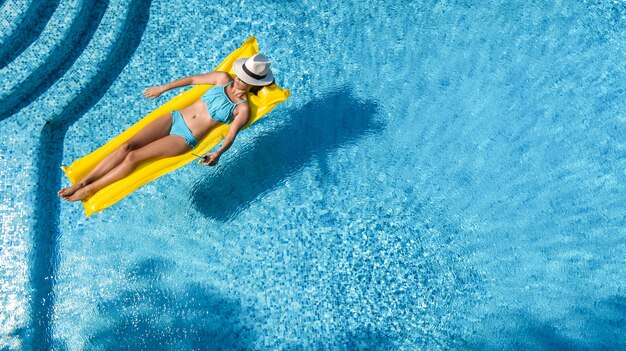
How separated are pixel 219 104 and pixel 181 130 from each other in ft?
1.09

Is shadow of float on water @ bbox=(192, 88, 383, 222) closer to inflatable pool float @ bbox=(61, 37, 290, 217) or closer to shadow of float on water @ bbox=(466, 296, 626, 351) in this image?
inflatable pool float @ bbox=(61, 37, 290, 217)

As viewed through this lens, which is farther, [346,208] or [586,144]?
[586,144]

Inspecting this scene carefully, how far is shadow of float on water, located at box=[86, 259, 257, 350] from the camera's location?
427 centimetres

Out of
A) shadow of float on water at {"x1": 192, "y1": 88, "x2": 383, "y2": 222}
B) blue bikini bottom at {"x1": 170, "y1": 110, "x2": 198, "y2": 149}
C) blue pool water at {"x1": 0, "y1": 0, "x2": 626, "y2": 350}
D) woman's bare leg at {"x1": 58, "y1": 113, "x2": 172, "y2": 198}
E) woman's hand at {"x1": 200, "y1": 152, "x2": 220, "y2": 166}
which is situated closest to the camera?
woman's hand at {"x1": 200, "y1": 152, "x2": 220, "y2": 166}

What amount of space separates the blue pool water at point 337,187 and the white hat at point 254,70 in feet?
2.81

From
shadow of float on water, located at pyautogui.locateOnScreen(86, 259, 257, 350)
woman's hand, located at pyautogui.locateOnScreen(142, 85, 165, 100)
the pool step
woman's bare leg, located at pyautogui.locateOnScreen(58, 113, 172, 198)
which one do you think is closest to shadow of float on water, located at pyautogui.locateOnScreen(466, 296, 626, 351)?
shadow of float on water, located at pyautogui.locateOnScreen(86, 259, 257, 350)

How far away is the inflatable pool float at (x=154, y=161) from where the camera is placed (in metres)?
4.07

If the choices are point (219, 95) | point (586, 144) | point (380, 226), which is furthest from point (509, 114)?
point (219, 95)

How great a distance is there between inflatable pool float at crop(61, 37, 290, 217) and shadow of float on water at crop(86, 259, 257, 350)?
0.64 m

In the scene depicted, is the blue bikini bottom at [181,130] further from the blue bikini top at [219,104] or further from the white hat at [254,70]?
the white hat at [254,70]

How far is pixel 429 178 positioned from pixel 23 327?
308 centimetres

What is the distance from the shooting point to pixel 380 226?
463cm

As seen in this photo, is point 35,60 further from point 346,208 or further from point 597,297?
point 597,297

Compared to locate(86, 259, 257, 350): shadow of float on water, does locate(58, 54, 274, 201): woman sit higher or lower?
higher
